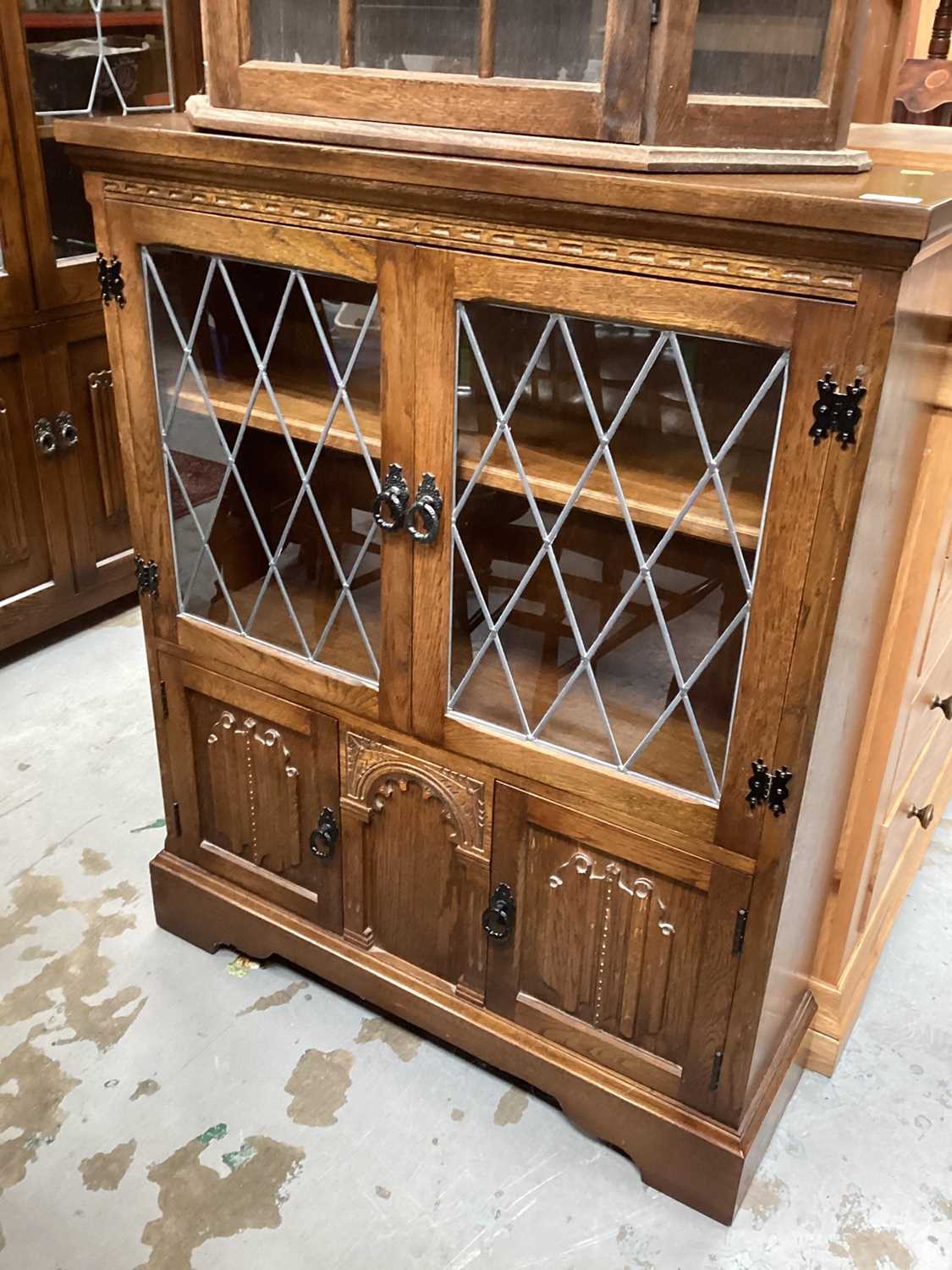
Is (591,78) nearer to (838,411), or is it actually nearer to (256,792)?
(838,411)

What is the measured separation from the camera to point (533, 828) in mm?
1307

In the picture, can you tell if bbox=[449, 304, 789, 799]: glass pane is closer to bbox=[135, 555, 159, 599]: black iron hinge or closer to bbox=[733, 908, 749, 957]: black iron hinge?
bbox=[733, 908, 749, 957]: black iron hinge

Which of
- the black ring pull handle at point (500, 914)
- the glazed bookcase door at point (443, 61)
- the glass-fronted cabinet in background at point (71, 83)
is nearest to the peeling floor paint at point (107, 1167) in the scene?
the black ring pull handle at point (500, 914)

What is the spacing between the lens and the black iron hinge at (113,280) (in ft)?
4.33

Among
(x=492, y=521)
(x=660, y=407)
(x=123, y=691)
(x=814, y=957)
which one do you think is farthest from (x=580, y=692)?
(x=123, y=691)

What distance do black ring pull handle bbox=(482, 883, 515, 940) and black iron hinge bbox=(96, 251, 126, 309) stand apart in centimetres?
87

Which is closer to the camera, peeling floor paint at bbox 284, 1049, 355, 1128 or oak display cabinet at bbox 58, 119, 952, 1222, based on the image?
oak display cabinet at bbox 58, 119, 952, 1222

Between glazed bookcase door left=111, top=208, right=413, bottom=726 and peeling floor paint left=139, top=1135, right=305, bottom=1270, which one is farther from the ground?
glazed bookcase door left=111, top=208, right=413, bottom=726

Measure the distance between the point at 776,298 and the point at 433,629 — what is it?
0.53 m

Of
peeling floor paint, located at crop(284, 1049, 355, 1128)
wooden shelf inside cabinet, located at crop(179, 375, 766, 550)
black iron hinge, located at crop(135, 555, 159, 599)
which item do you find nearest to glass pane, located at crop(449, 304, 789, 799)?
wooden shelf inside cabinet, located at crop(179, 375, 766, 550)

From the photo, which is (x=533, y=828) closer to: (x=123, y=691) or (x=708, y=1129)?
(x=708, y=1129)

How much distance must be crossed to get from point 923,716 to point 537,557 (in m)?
0.79

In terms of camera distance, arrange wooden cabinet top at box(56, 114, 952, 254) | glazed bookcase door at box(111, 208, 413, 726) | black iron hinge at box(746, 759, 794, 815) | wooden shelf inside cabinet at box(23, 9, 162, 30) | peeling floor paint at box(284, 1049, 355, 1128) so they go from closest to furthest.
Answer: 1. wooden cabinet top at box(56, 114, 952, 254)
2. black iron hinge at box(746, 759, 794, 815)
3. glazed bookcase door at box(111, 208, 413, 726)
4. peeling floor paint at box(284, 1049, 355, 1128)
5. wooden shelf inside cabinet at box(23, 9, 162, 30)

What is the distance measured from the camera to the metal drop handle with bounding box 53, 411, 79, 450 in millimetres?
2354
